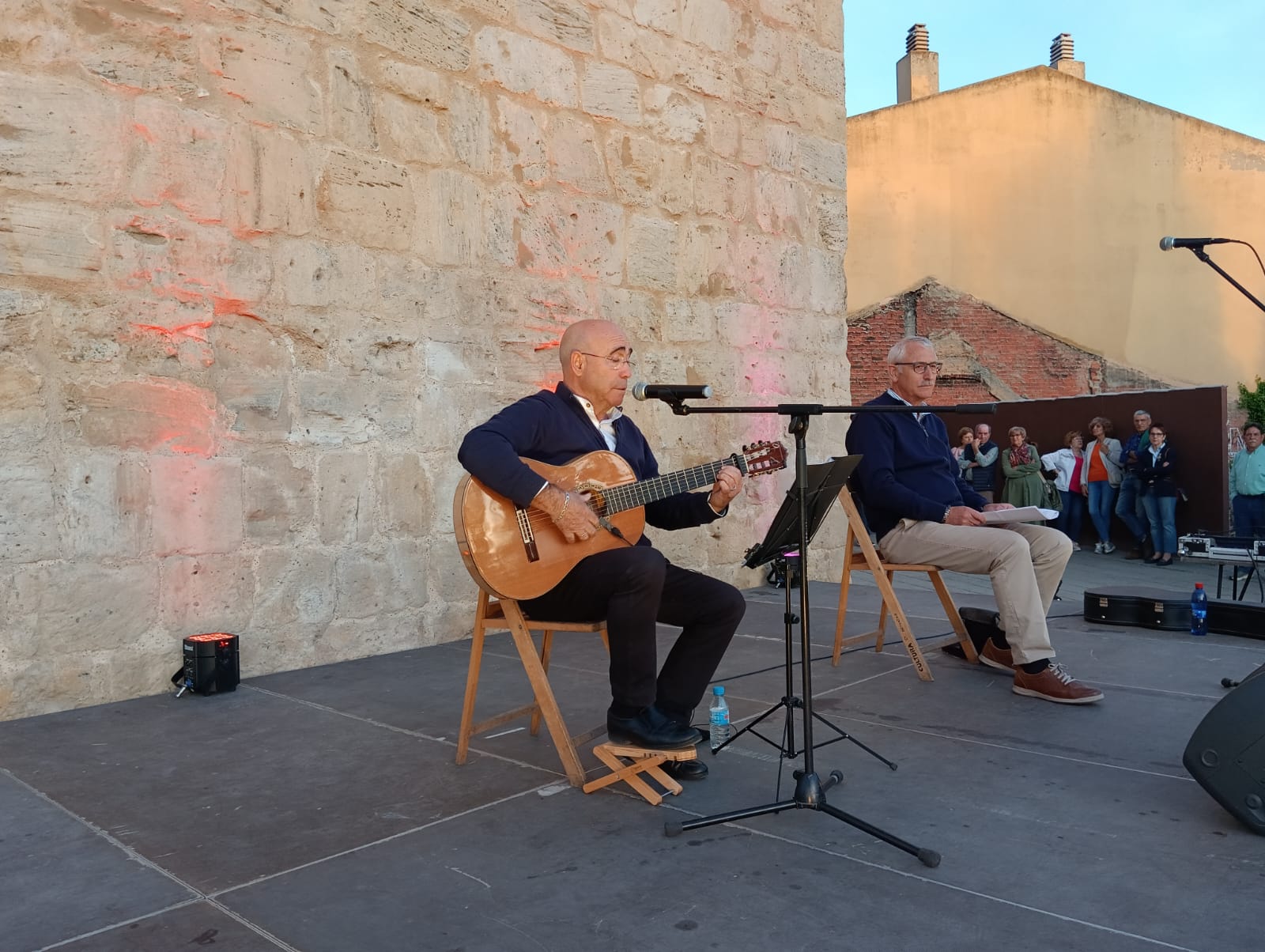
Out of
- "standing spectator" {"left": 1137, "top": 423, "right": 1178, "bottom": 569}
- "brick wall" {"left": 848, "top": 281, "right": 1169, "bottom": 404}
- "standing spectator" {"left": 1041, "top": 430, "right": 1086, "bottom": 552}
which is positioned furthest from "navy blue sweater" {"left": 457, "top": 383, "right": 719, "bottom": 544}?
"brick wall" {"left": 848, "top": 281, "right": 1169, "bottom": 404}

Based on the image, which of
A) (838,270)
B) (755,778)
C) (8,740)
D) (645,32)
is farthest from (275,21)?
(838,270)

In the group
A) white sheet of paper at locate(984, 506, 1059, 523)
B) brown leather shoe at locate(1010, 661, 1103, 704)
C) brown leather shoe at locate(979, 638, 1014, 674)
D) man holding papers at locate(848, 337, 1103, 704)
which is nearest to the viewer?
brown leather shoe at locate(1010, 661, 1103, 704)

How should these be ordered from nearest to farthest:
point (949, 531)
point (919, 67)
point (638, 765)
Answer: point (638, 765) → point (949, 531) → point (919, 67)

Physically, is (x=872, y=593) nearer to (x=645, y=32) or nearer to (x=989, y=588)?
(x=989, y=588)

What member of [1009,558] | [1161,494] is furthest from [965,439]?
A: [1009,558]

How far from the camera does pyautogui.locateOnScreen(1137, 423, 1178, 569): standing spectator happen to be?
1085cm

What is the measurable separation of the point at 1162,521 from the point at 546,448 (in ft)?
31.8

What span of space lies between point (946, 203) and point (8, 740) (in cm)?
1917

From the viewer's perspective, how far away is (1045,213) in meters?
19.6

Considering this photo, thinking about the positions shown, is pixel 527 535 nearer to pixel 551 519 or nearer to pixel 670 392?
pixel 551 519

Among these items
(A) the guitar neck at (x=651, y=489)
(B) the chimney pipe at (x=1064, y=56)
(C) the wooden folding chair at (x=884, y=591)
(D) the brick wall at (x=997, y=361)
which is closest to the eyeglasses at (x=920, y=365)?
(C) the wooden folding chair at (x=884, y=591)

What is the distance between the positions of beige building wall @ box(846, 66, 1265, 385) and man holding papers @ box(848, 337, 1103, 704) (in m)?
15.8

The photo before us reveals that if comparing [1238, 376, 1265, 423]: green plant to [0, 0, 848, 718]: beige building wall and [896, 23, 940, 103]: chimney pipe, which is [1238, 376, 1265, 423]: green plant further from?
[0, 0, 848, 718]: beige building wall

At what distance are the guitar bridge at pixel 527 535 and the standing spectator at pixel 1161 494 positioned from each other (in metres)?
9.73
